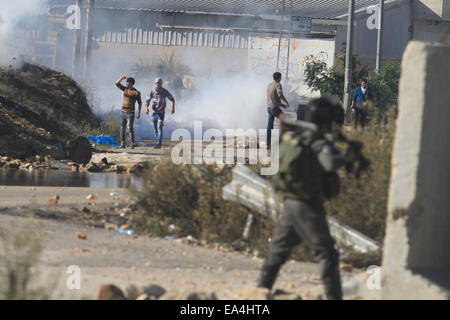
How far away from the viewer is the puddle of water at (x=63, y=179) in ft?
38.1

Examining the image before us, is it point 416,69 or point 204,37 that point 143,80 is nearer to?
point 204,37

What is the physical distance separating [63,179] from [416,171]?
803cm

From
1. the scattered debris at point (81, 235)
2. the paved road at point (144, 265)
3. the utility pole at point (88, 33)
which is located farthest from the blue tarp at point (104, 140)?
the scattered debris at point (81, 235)

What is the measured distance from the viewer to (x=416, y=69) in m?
5.67

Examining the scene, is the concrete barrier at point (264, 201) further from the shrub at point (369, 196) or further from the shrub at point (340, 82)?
the shrub at point (340, 82)

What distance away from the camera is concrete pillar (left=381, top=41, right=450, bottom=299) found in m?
5.62

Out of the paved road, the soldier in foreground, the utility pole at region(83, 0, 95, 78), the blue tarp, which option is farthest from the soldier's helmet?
the utility pole at region(83, 0, 95, 78)

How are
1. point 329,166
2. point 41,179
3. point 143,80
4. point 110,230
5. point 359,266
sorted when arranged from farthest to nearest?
point 143,80
point 41,179
point 110,230
point 359,266
point 329,166

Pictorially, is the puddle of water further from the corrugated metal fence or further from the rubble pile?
the corrugated metal fence

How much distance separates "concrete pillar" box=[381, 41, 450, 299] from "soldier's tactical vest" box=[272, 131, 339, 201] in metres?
0.67

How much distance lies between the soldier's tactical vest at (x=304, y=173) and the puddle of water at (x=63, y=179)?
582 centimetres

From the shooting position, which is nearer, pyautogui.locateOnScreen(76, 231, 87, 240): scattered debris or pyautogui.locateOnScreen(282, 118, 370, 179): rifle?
pyautogui.locateOnScreen(282, 118, 370, 179): rifle
